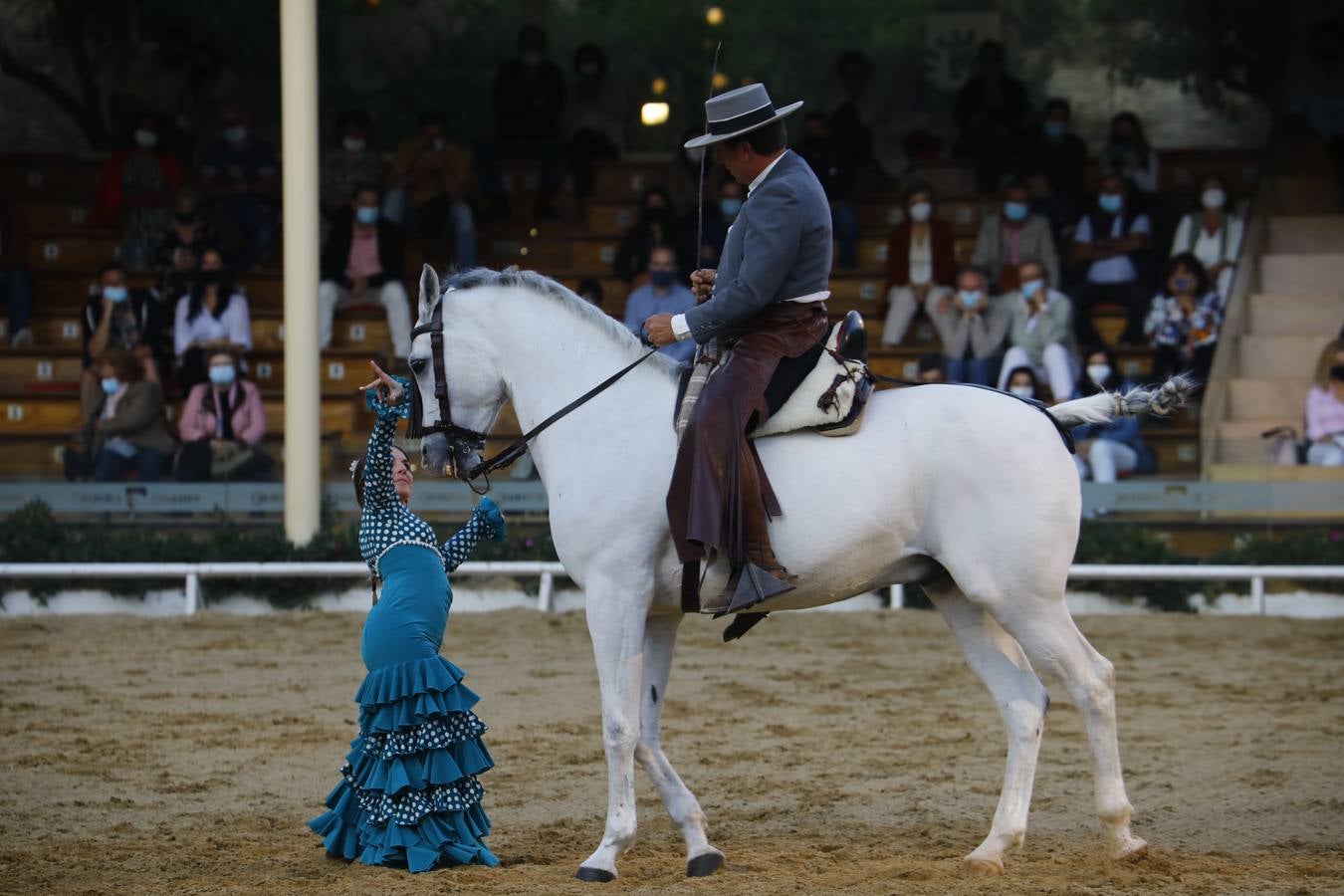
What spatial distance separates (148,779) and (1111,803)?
437cm

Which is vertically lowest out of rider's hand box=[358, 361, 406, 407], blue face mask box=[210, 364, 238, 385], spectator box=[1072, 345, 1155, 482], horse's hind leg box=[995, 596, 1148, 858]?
horse's hind leg box=[995, 596, 1148, 858]

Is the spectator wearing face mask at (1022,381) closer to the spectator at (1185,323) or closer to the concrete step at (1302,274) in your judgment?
Answer: the spectator at (1185,323)

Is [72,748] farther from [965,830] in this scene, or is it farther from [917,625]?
[917,625]

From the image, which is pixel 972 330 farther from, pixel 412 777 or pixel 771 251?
pixel 412 777

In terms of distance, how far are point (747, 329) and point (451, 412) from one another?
1161mm

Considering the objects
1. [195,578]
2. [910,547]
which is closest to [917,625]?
[195,578]

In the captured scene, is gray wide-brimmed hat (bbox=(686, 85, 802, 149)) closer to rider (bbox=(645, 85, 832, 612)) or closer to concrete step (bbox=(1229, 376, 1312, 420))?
rider (bbox=(645, 85, 832, 612))

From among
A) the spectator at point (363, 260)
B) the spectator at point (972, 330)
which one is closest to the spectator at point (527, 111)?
the spectator at point (363, 260)

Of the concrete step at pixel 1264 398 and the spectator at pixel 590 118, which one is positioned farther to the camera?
the spectator at pixel 590 118

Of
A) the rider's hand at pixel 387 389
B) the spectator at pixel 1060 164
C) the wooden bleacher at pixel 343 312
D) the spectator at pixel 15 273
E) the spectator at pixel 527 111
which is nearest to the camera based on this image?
the rider's hand at pixel 387 389

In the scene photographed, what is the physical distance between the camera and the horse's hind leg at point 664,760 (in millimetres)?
6305

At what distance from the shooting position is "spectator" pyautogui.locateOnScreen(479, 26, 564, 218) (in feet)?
61.7

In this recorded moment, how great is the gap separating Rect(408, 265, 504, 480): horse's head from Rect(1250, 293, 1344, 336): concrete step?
11309mm

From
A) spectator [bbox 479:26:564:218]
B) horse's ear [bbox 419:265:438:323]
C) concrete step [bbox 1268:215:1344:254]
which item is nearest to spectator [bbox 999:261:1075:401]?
concrete step [bbox 1268:215:1344:254]
